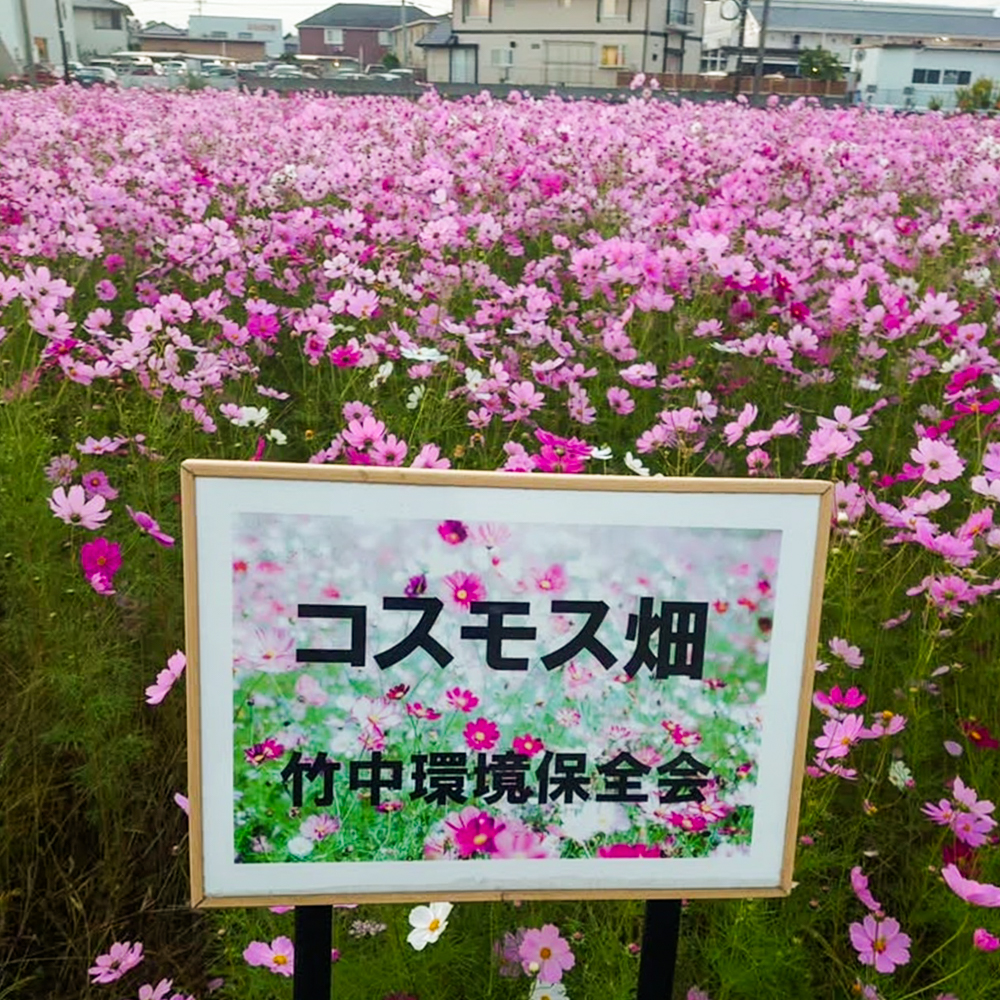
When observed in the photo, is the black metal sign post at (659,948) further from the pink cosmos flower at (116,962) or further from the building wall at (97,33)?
the building wall at (97,33)

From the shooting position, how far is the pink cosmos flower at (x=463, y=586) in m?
0.88

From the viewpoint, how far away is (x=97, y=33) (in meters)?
49.9

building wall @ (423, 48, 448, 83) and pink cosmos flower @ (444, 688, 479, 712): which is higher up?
pink cosmos flower @ (444, 688, 479, 712)

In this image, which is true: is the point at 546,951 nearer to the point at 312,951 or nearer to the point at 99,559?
the point at 312,951

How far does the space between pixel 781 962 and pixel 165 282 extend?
8.21 feet

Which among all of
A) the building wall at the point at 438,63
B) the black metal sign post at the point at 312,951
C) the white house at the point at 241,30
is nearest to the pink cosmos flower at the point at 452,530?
the black metal sign post at the point at 312,951

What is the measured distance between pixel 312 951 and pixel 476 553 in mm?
386

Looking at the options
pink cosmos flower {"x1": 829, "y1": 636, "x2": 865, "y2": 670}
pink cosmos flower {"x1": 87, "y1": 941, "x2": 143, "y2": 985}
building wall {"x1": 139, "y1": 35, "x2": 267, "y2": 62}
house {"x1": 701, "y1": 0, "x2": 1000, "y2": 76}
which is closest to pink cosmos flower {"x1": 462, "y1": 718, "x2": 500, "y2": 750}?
pink cosmos flower {"x1": 87, "y1": 941, "x2": 143, "y2": 985}

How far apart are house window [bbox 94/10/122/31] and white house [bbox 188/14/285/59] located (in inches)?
620

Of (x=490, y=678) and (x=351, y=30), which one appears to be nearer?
(x=490, y=678)

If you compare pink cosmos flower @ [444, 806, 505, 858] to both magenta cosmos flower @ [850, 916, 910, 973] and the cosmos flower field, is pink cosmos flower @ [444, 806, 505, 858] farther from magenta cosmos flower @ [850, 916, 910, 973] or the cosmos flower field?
magenta cosmos flower @ [850, 916, 910, 973]

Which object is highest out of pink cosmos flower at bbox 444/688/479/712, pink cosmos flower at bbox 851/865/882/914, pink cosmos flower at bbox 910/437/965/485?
pink cosmos flower at bbox 444/688/479/712

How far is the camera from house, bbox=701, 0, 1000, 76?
4678 centimetres

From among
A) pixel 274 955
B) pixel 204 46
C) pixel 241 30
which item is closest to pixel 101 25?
pixel 204 46
